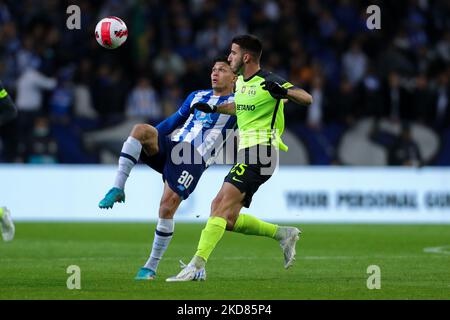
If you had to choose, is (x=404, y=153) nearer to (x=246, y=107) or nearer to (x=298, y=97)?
(x=246, y=107)

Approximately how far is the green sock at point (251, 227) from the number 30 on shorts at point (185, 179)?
623 mm

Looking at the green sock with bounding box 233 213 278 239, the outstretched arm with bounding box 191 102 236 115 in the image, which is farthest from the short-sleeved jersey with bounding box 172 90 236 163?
the green sock with bounding box 233 213 278 239

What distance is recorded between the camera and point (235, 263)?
11.9 meters

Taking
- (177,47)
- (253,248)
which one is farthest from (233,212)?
(177,47)

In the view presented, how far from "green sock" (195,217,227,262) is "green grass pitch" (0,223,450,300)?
0.99 feet

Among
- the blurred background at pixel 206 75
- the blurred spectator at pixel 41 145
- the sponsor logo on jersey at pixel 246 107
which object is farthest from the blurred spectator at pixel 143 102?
the sponsor logo on jersey at pixel 246 107

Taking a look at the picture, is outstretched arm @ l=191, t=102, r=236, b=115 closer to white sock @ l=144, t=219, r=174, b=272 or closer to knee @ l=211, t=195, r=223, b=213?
knee @ l=211, t=195, r=223, b=213

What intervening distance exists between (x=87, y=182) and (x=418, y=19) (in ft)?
32.4

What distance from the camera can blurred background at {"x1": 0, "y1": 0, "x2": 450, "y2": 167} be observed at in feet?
67.0

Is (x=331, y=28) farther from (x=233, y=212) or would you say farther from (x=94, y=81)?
(x=233, y=212)

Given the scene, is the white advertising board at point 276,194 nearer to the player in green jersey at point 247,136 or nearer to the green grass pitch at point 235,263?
the green grass pitch at point 235,263

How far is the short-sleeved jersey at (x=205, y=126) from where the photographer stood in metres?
10.6

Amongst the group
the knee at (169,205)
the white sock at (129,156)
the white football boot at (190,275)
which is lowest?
the white football boot at (190,275)

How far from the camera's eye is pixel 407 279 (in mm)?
10086
